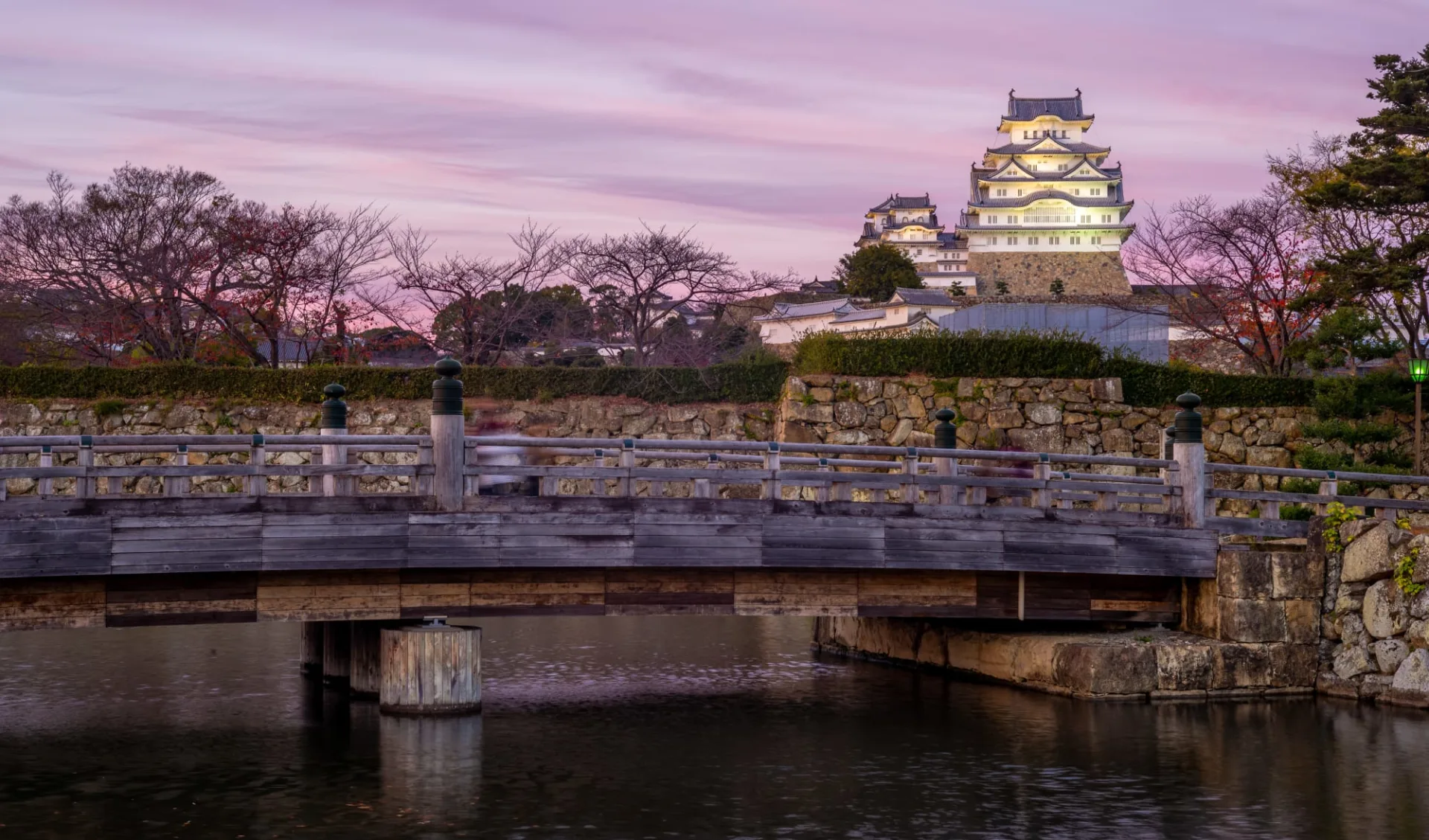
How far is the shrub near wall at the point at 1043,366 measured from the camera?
35031 millimetres

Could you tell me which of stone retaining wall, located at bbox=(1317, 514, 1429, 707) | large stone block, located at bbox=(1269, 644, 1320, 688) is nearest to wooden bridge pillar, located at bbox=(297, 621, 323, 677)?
large stone block, located at bbox=(1269, 644, 1320, 688)

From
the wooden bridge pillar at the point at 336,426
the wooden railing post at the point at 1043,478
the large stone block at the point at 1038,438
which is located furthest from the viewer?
the large stone block at the point at 1038,438

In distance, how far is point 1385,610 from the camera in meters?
20.0

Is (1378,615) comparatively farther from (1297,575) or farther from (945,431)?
(945,431)

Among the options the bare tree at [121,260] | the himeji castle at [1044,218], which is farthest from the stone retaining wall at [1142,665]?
the himeji castle at [1044,218]

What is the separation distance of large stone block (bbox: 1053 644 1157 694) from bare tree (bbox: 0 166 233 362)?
26.8 metres

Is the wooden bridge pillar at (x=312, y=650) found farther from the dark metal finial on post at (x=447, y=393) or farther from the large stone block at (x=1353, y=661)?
the large stone block at (x=1353, y=661)

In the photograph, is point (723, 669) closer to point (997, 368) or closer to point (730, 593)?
point (730, 593)

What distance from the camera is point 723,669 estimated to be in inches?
961

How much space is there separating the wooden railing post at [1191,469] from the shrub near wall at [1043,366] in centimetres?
1405

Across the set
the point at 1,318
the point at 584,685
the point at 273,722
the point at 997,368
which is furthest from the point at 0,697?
the point at 1,318

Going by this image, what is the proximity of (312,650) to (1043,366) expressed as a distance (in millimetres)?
18576

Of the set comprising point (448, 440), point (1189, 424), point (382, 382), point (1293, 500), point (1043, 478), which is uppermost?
point (382, 382)

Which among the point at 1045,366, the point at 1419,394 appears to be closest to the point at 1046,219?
the point at 1045,366
